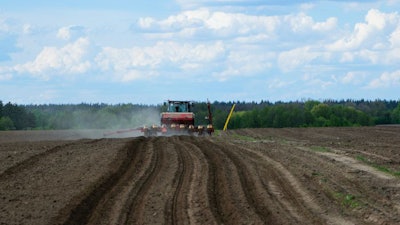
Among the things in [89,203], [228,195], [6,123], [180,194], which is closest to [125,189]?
[180,194]

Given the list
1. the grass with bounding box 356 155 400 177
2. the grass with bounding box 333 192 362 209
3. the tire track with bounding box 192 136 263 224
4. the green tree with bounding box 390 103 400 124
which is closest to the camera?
the tire track with bounding box 192 136 263 224

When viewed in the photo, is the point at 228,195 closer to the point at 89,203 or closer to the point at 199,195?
the point at 199,195

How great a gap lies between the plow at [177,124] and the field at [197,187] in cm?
1774

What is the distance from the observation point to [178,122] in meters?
50.0

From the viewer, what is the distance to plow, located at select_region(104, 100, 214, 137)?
4781 cm

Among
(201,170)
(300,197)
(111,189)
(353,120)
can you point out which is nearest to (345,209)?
(300,197)

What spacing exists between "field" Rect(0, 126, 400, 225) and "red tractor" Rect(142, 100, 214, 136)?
58.2 ft

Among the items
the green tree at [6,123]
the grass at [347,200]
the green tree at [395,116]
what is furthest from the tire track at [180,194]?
the green tree at [395,116]

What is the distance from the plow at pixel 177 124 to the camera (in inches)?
1882

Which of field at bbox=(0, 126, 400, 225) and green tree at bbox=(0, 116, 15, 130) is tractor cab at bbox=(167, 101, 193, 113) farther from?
green tree at bbox=(0, 116, 15, 130)

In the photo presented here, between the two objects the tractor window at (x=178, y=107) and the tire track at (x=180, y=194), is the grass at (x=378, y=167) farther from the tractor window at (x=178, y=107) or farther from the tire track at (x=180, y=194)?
the tractor window at (x=178, y=107)

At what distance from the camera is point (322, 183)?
19672 millimetres

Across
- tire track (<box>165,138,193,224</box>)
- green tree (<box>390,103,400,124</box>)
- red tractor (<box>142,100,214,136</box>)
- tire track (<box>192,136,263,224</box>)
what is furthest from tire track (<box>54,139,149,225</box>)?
green tree (<box>390,103,400,124</box>)

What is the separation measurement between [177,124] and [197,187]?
30.8 metres
